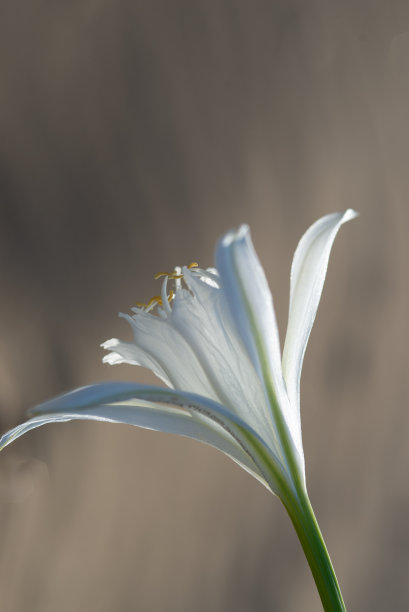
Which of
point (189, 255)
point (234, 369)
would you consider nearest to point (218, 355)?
point (234, 369)

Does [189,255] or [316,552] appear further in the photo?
[189,255]

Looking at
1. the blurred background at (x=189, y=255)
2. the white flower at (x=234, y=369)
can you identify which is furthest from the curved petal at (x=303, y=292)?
the blurred background at (x=189, y=255)

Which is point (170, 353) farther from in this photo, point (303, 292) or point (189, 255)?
point (189, 255)

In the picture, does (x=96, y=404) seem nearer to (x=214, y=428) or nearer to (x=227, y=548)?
(x=214, y=428)

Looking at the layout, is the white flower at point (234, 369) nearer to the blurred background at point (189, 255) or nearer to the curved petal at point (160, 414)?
the curved petal at point (160, 414)

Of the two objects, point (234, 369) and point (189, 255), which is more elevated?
point (189, 255)

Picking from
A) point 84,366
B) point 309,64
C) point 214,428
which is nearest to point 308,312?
point 214,428
